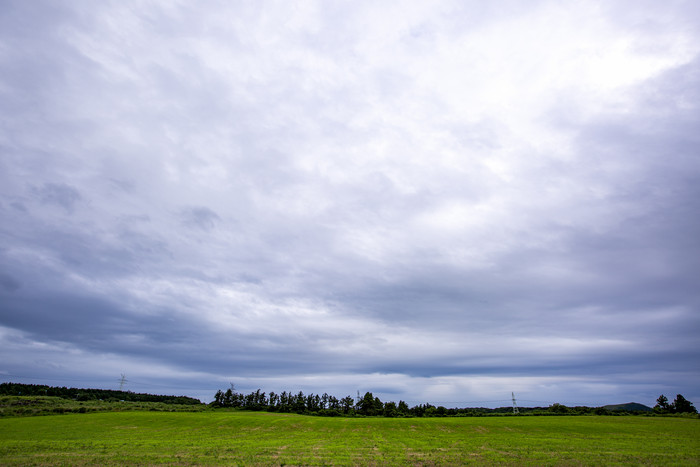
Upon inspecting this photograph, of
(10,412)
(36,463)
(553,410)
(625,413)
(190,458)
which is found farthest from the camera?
(553,410)

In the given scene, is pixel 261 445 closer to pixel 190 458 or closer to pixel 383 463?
pixel 190 458

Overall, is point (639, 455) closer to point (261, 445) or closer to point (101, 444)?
point (261, 445)

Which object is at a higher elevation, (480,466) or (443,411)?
(480,466)

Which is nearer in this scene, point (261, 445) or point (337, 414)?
point (261, 445)

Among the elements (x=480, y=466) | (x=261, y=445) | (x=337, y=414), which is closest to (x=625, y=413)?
(x=337, y=414)

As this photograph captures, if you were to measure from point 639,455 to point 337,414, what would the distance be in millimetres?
137754

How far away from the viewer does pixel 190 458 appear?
39.3m

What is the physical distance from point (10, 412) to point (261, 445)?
4074 inches

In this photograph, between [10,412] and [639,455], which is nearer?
[639,455]

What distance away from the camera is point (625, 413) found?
390ft

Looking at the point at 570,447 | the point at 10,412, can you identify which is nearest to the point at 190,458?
the point at 570,447

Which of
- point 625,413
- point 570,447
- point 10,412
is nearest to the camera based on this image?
point 570,447

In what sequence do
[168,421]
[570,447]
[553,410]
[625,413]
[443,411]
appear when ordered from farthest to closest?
[443,411]
[553,410]
[625,413]
[168,421]
[570,447]

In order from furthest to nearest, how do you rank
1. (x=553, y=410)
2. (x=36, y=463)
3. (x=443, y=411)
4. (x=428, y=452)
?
(x=443, y=411) < (x=553, y=410) < (x=428, y=452) < (x=36, y=463)
